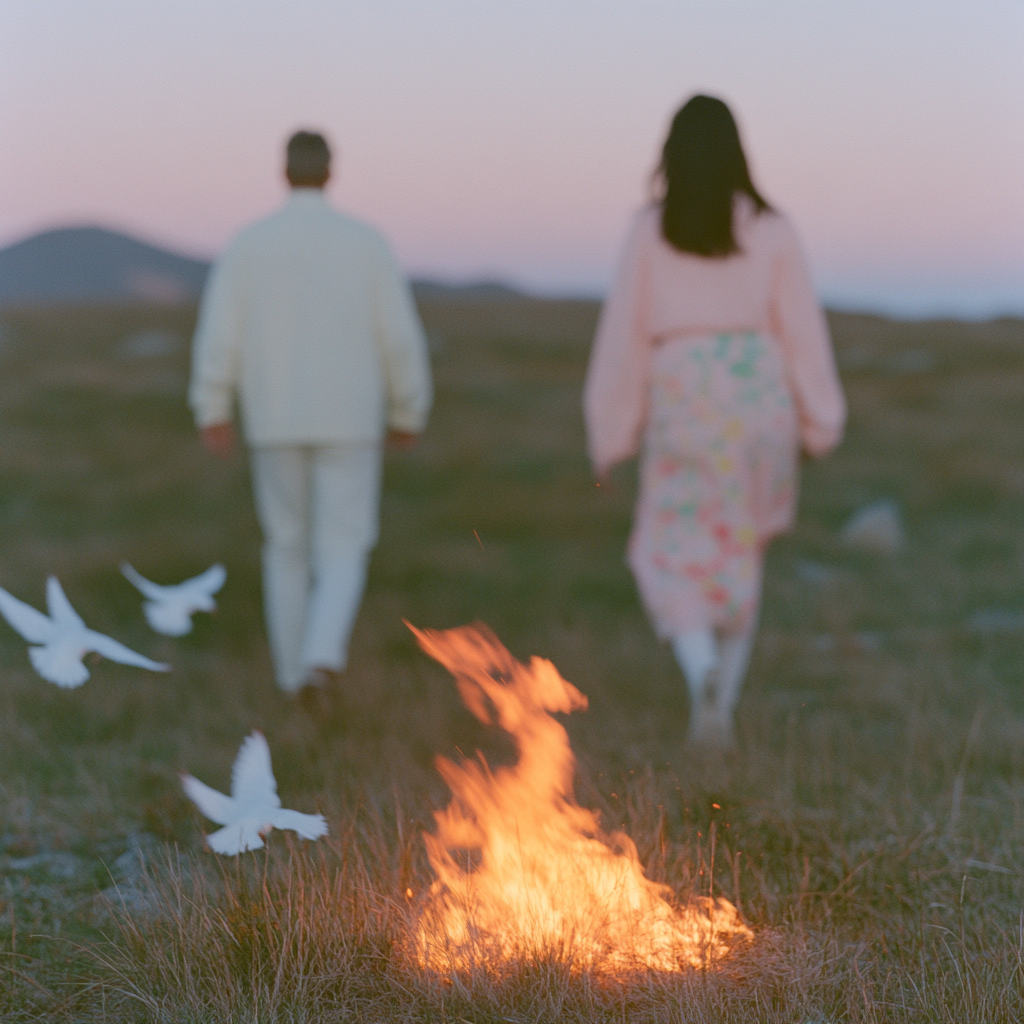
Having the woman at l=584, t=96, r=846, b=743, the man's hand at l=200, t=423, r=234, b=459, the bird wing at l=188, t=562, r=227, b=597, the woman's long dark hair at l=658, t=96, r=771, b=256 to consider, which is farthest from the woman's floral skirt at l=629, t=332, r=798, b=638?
the man's hand at l=200, t=423, r=234, b=459

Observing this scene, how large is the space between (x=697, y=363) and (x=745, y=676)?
1.66m

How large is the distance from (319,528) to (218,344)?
0.76m

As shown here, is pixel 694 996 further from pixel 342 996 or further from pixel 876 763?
pixel 876 763

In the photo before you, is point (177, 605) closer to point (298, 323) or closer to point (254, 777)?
point (254, 777)

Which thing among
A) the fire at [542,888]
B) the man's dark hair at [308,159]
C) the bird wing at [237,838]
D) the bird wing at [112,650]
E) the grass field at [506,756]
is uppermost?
the man's dark hair at [308,159]

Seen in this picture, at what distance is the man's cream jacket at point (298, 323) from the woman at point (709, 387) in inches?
35.0

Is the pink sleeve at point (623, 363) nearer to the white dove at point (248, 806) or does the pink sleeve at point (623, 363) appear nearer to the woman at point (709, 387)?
the woman at point (709, 387)

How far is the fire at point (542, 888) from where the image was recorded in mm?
2182

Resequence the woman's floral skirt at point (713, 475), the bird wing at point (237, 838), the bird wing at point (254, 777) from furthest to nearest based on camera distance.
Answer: the woman's floral skirt at point (713, 475)
the bird wing at point (254, 777)
the bird wing at point (237, 838)

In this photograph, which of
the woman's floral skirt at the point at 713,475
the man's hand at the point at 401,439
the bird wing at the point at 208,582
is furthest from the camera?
the man's hand at the point at 401,439

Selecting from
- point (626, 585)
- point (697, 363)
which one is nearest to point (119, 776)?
point (697, 363)

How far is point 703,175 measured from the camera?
11.2 ft

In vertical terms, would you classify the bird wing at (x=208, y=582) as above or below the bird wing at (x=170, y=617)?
above

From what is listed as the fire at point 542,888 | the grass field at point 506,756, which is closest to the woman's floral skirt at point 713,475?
the grass field at point 506,756
